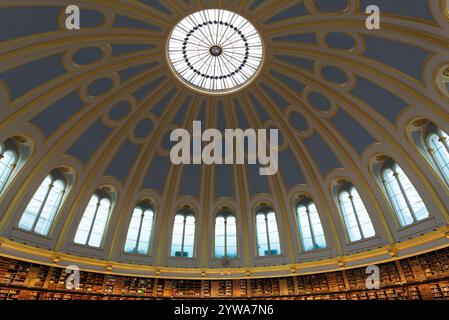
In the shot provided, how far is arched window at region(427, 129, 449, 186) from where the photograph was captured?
17.4 metres

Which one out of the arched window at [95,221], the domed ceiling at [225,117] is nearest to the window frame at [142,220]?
the domed ceiling at [225,117]

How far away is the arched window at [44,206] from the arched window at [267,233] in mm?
14596

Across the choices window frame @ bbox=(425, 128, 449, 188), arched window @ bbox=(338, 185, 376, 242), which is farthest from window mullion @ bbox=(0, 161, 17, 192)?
window frame @ bbox=(425, 128, 449, 188)

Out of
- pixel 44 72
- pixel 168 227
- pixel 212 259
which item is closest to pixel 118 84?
pixel 44 72

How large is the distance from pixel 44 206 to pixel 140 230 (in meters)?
6.80

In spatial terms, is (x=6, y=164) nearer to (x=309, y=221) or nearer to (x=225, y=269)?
(x=225, y=269)

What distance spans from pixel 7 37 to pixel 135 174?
1172cm

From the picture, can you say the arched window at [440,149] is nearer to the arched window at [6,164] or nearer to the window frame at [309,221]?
the window frame at [309,221]

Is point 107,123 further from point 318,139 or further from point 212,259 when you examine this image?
point 318,139

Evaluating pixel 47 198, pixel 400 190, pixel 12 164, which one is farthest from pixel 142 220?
pixel 400 190

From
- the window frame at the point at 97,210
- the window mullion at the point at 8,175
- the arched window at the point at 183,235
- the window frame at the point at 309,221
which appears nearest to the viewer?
the window mullion at the point at 8,175

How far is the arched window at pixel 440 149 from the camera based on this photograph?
1742cm

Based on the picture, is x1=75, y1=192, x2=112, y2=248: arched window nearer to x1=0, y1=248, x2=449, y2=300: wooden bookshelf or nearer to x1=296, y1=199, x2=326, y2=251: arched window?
x1=0, y1=248, x2=449, y2=300: wooden bookshelf

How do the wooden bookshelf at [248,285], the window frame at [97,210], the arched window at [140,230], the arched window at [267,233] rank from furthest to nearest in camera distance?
the arched window at [267,233] → the arched window at [140,230] → the window frame at [97,210] → the wooden bookshelf at [248,285]
